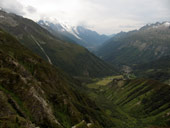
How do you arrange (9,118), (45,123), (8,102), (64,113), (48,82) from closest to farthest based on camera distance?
(9,118) → (8,102) → (45,123) → (64,113) → (48,82)

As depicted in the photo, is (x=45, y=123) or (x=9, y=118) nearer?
(x=9, y=118)

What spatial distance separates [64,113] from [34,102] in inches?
1577

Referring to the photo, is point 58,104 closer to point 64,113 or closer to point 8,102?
point 64,113

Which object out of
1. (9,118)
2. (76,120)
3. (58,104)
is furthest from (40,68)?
(9,118)

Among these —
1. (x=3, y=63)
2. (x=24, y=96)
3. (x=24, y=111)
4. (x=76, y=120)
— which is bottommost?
(x=76, y=120)

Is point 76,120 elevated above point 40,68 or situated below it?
below

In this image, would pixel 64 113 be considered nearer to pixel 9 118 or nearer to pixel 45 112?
pixel 45 112

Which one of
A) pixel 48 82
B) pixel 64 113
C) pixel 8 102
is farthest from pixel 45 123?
pixel 48 82

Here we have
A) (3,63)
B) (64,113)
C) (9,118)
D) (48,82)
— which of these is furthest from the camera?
(48,82)

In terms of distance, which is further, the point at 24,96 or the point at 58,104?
the point at 58,104

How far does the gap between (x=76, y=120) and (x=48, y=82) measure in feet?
170

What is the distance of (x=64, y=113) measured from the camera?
148 meters

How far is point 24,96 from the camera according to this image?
113688mm

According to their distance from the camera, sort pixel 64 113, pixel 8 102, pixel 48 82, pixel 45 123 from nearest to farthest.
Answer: pixel 8 102 → pixel 45 123 → pixel 64 113 → pixel 48 82
